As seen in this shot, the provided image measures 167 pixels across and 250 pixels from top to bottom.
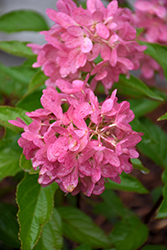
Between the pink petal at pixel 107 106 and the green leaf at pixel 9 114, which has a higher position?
the pink petal at pixel 107 106

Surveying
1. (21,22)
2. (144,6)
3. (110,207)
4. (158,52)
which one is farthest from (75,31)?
(110,207)

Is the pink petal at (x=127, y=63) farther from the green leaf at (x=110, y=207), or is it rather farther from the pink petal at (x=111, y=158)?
the green leaf at (x=110, y=207)

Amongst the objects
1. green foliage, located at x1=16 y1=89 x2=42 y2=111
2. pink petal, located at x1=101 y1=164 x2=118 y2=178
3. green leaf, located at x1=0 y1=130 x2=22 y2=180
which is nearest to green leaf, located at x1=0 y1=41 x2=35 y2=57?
green foliage, located at x1=16 y1=89 x2=42 y2=111

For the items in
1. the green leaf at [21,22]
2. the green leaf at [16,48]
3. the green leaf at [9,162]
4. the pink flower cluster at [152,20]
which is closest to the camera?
the green leaf at [9,162]

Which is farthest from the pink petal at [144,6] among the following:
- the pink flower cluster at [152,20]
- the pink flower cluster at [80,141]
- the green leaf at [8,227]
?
the green leaf at [8,227]

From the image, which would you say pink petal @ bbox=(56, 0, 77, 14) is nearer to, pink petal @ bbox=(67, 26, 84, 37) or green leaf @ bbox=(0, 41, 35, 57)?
pink petal @ bbox=(67, 26, 84, 37)

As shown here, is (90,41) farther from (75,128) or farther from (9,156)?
(9,156)
